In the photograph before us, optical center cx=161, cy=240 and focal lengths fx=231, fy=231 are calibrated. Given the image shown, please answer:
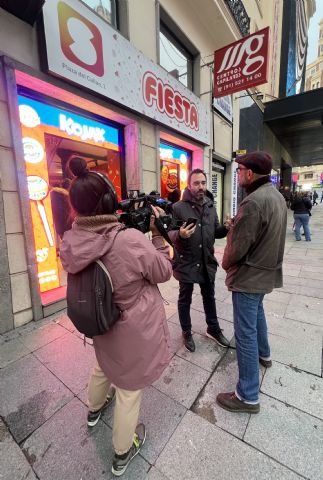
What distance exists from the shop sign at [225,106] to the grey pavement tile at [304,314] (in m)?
6.49

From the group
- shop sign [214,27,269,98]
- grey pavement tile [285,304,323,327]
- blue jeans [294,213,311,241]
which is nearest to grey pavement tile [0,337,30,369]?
grey pavement tile [285,304,323,327]

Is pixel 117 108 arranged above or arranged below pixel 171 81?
below

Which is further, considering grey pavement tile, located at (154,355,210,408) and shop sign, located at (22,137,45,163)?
shop sign, located at (22,137,45,163)

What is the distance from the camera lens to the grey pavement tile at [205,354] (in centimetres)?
235

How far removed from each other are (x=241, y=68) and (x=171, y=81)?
1.82m

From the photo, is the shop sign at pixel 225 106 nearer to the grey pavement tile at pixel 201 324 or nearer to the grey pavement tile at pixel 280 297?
the grey pavement tile at pixel 280 297

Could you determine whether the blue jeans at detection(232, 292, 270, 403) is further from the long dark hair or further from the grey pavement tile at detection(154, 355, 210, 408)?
the long dark hair

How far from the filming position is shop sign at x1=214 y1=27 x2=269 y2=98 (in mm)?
5086

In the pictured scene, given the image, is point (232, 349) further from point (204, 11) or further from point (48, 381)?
point (204, 11)

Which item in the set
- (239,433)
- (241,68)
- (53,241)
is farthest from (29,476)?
(241,68)

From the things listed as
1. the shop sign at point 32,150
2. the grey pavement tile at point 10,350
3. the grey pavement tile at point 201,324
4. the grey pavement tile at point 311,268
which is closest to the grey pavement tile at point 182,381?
the grey pavement tile at point 201,324

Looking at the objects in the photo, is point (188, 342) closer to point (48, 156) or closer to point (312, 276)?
point (48, 156)

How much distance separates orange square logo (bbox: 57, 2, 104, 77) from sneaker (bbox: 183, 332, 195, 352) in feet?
12.7

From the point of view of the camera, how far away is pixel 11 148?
2814 millimetres
